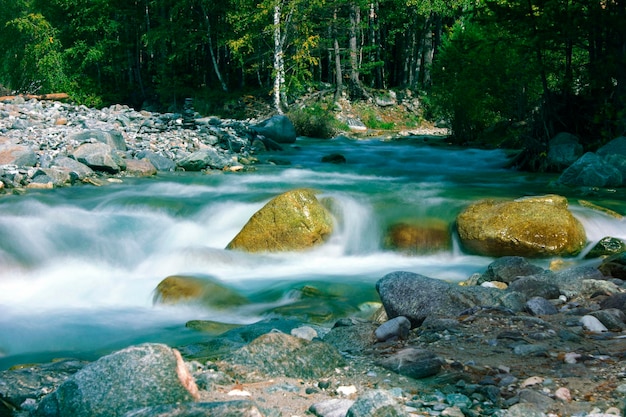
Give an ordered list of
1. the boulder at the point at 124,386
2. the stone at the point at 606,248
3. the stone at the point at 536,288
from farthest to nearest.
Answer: the stone at the point at 606,248 → the stone at the point at 536,288 → the boulder at the point at 124,386

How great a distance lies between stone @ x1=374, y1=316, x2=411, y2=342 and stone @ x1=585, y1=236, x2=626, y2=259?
172 inches

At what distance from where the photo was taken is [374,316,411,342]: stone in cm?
478

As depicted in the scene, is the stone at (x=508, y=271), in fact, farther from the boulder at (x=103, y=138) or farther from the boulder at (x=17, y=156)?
the boulder at (x=103, y=138)

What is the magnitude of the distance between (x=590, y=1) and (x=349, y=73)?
21.9m

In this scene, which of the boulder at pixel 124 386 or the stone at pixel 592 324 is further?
the stone at pixel 592 324

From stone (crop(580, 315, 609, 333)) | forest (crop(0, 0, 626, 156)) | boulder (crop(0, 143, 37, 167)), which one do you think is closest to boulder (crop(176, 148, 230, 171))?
boulder (crop(0, 143, 37, 167))

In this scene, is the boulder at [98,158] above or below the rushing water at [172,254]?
above

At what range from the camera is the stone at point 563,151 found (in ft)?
47.6

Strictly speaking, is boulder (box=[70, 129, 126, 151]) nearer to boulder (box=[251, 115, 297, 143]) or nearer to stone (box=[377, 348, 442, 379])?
boulder (box=[251, 115, 297, 143])

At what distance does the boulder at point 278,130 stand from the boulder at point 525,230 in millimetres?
12531

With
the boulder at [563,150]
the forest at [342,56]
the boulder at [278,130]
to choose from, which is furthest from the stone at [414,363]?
the boulder at [278,130]

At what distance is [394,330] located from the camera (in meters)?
4.80

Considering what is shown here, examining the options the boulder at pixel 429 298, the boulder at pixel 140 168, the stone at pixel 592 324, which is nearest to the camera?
the stone at pixel 592 324

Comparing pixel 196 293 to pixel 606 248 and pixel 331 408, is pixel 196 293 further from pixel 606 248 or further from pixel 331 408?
pixel 606 248
